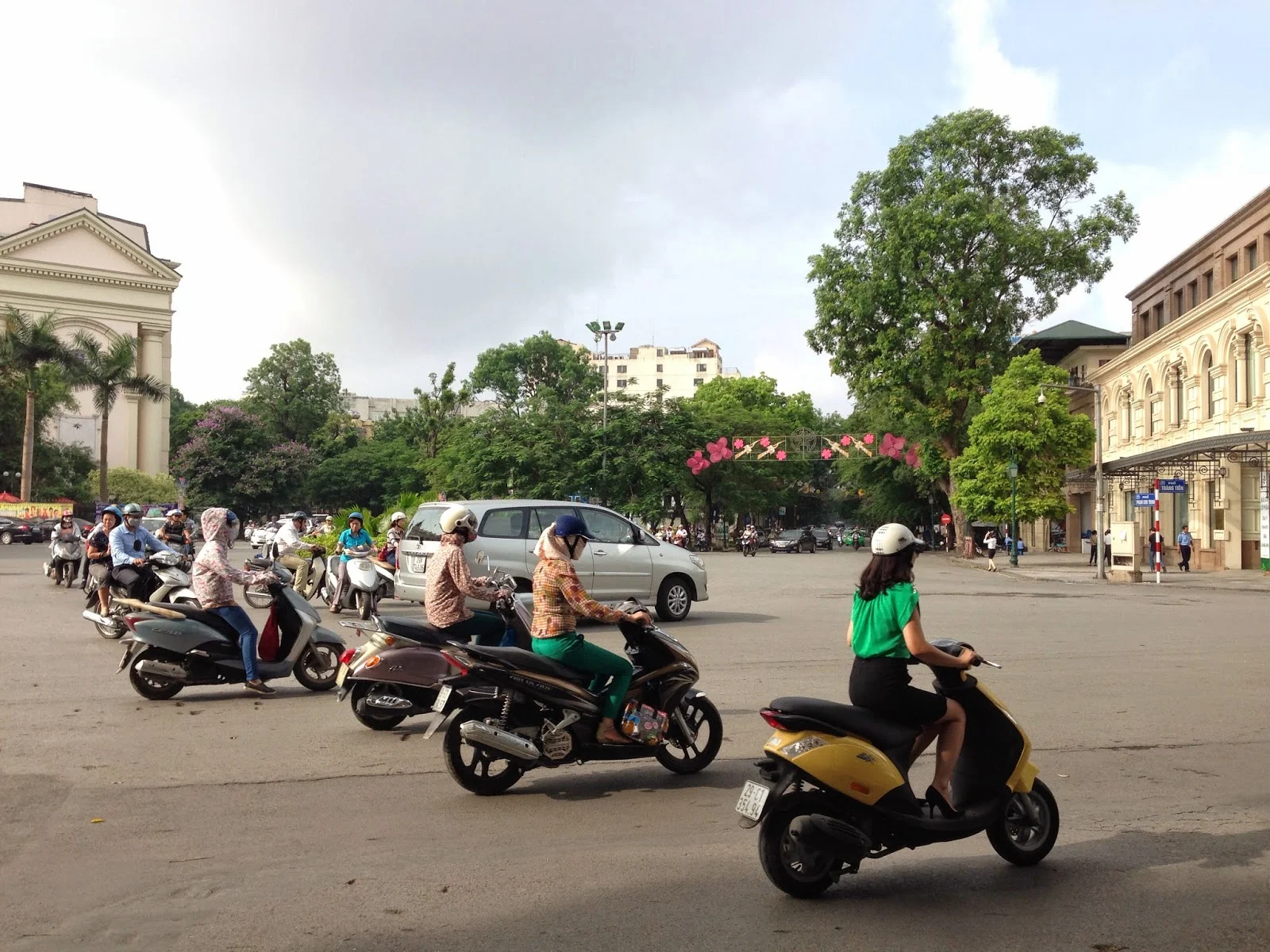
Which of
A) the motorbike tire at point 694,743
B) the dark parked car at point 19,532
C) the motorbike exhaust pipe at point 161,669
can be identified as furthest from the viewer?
the dark parked car at point 19,532

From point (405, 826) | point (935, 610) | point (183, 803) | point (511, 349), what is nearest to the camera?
point (405, 826)

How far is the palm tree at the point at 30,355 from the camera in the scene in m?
59.6

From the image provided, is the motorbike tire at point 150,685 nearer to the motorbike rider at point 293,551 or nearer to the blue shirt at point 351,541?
the blue shirt at point 351,541

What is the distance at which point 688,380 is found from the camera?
155000 mm

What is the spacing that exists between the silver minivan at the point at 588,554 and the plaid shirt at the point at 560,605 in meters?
9.32

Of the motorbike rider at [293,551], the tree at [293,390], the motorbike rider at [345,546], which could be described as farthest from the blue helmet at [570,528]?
the tree at [293,390]

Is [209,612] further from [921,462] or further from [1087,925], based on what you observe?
[921,462]

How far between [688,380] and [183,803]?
149 metres

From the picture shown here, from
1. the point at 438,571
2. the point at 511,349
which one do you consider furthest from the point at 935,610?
the point at 511,349

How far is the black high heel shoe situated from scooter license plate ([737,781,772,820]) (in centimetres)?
81

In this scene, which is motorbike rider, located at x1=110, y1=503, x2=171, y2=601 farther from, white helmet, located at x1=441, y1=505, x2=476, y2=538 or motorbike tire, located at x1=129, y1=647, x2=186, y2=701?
white helmet, located at x1=441, y1=505, x2=476, y2=538

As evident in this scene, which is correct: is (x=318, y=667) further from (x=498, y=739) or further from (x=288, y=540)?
(x=288, y=540)

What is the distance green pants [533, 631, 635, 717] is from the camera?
285 inches

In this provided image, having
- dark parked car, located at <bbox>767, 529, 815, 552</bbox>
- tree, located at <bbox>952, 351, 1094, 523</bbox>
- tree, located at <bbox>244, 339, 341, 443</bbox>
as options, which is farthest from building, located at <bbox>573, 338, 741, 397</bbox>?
tree, located at <bbox>952, 351, 1094, 523</bbox>
